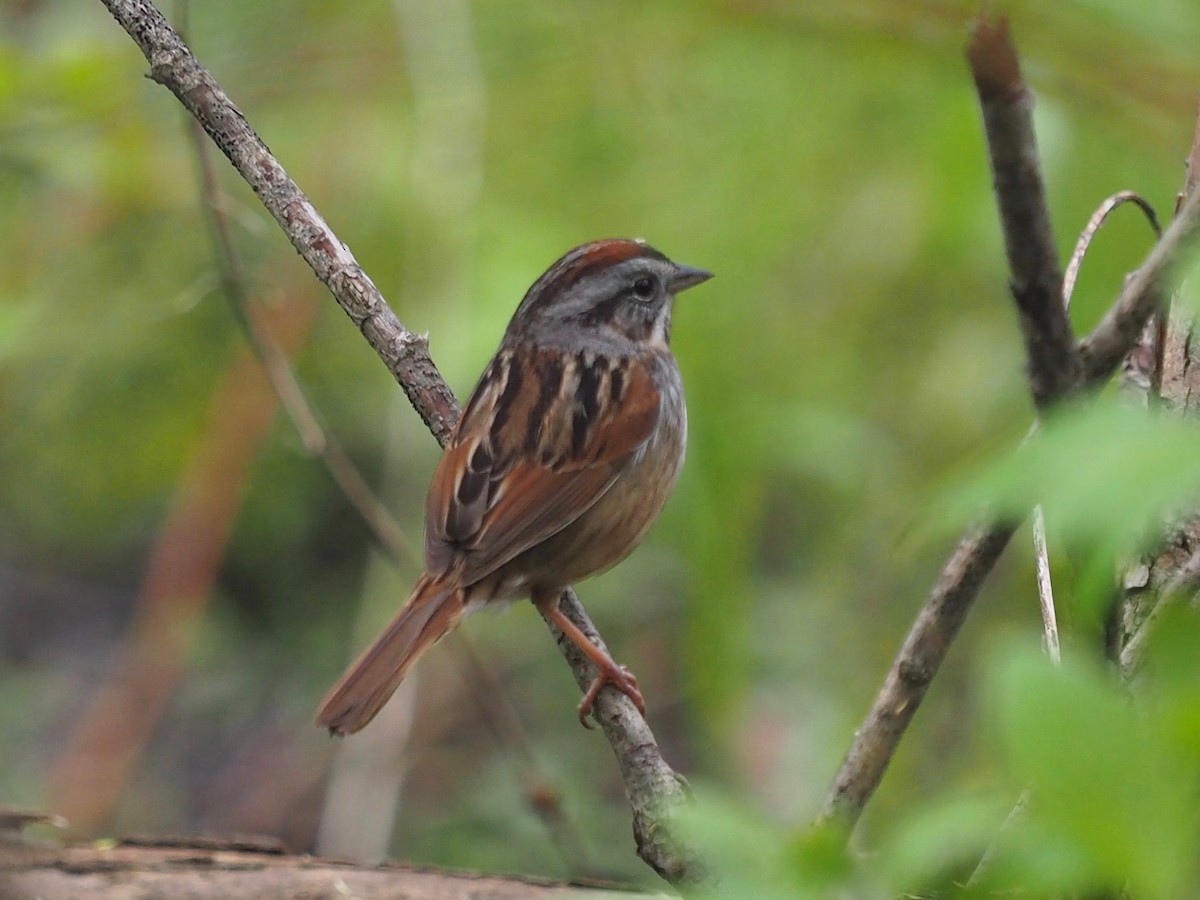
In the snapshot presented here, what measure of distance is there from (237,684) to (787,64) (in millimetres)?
3228

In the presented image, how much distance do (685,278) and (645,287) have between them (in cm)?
12

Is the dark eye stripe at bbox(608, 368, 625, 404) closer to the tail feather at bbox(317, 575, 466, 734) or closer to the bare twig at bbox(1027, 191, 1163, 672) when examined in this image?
the tail feather at bbox(317, 575, 466, 734)

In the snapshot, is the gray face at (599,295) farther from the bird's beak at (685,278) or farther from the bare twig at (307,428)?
the bare twig at (307,428)

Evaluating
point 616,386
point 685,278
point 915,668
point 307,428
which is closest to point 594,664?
point 616,386

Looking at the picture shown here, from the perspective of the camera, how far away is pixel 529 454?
3.44 meters

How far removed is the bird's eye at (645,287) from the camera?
3.95 m

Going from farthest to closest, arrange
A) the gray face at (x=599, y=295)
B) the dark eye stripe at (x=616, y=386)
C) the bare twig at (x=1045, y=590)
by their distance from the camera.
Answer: the gray face at (x=599, y=295) → the dark eye stripe at (x=616, y=386) → the bare twig at (x=1045, y=590)

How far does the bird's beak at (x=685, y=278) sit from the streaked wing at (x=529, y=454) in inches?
14.7

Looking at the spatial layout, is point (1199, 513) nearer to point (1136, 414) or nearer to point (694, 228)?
point (1136, 414)

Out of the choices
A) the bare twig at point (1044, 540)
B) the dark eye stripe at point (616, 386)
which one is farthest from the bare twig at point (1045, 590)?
the dark eye stripe at point (616, 386)

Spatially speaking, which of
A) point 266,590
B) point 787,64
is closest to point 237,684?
point 266,590

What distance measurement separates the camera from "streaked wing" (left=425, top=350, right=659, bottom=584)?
10.7ft

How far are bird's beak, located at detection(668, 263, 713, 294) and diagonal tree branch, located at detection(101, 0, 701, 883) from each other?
43.9 inches

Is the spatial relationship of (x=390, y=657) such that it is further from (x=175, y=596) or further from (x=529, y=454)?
(x=175, y=596)
